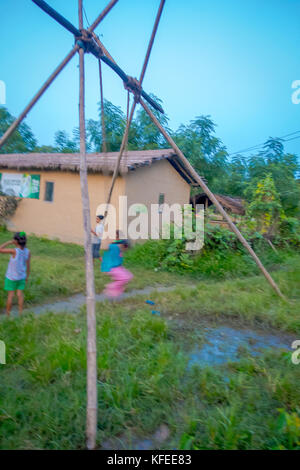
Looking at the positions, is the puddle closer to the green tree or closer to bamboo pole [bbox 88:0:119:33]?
bamboo pole [bbox 88:0:119:33]

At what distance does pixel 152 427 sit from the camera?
2.13 m

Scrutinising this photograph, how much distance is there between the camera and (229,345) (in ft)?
11.4

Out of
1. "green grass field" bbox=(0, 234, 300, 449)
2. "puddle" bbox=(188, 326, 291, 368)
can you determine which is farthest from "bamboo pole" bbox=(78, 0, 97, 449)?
"puddle" bbox=(188, 326, 291, 368)

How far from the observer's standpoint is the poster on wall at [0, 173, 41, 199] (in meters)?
11.6

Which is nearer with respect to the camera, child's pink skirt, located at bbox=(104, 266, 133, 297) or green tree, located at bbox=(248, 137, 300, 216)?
child's pink skirt, located at bbox=(104, 266, 133, 297)

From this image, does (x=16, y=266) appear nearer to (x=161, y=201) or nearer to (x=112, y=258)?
(x=112, y=258)

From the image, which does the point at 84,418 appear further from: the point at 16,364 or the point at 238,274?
the point at 238,274

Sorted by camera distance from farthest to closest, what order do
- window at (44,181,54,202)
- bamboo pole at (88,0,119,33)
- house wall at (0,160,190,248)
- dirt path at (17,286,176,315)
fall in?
1. window at (44,181,54,202)
2. house wall at (0,160,190,248)
3. dirt path at (17,286,176,315)
4. bamboo pole at (88,0,119,33)

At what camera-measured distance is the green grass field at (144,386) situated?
202cm

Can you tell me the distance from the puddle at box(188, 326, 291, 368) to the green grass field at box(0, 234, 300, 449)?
0.13 m

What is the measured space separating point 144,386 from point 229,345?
55.5 inches

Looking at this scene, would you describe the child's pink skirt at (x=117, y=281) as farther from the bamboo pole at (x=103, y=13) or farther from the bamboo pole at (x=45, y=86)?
the bamboo pole at (x=103, y=13)

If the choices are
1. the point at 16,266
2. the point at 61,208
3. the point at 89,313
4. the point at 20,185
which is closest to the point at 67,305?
the point at 16,266
